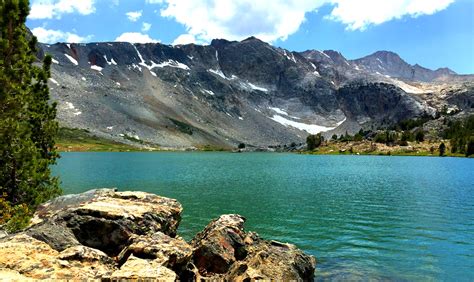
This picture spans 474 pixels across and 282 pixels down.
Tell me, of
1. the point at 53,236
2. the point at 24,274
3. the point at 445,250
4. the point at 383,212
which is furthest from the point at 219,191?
the point at 24,274

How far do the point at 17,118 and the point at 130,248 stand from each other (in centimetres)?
1711

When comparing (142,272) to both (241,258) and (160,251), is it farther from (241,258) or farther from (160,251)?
(241,258)

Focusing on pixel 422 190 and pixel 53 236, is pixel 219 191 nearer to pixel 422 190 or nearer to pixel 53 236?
pixel 422 190

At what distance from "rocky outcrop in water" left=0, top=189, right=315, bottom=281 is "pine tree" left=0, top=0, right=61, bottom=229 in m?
5.29

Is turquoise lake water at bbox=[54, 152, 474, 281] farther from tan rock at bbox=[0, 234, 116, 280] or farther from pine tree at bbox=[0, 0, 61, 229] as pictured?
tan rock at bbox=[0, 234, 116, 280]

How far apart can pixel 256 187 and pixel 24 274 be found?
227 feet

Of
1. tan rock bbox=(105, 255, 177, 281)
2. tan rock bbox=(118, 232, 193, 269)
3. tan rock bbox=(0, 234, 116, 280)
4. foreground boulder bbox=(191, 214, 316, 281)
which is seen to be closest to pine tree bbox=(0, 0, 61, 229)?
tan rock bbox=(0, 234, 116, 280)

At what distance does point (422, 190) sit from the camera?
7375cm

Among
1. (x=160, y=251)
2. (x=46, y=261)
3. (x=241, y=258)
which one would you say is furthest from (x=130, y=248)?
(x=241, y=258)

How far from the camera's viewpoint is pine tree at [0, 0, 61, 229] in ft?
84.1

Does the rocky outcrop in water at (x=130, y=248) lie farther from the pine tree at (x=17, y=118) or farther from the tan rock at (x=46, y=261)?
the pine tree at (x=17, y=118)

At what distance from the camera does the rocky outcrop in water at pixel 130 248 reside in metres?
13.8

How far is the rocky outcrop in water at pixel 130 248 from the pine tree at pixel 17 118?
17.4 ft

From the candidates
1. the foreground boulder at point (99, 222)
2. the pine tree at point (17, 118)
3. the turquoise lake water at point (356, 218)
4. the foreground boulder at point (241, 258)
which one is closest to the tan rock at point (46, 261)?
the foreground boulder at point (99, 222)
